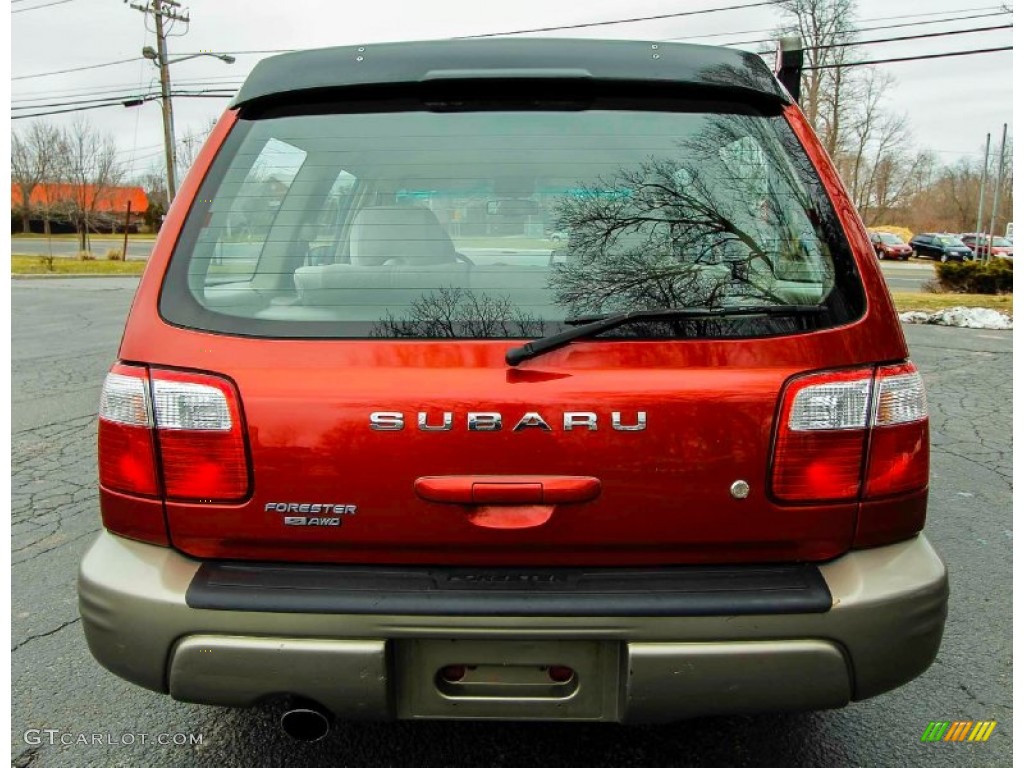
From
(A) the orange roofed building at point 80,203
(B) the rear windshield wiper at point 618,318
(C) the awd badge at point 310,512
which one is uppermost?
(A) the orange roofed building at point 80,203

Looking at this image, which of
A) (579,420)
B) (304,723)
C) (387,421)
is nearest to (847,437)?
(579,420)

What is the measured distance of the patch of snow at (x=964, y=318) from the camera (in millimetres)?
12250

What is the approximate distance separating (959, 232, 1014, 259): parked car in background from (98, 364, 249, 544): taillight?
37.8 metres

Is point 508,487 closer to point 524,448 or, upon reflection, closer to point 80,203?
point 524,448

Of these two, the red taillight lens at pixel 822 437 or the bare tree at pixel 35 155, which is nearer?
the red taillight lens at pixel 822 437

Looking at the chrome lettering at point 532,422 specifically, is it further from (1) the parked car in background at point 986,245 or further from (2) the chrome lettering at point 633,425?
(1) the parked car in background at point 986,245

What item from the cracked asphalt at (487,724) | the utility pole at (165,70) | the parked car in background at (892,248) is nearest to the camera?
the cracked asphalt at (487,724)

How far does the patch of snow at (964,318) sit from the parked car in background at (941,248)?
30.5m

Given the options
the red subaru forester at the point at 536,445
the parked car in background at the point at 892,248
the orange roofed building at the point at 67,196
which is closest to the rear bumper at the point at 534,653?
the red subaru forester at the point at 536,445

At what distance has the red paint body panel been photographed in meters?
1.61

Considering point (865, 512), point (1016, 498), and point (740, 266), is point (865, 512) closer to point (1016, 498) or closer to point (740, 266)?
point (740, 266)

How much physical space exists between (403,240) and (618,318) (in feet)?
1.86

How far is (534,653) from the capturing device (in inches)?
64.0

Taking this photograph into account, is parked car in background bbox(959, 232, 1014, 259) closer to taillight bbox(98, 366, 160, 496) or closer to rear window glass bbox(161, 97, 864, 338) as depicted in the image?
rear window glass bbox(161, 97, 864, 338)
